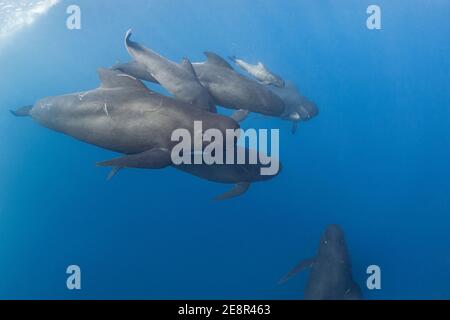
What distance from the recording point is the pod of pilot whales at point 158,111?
7.31 meters

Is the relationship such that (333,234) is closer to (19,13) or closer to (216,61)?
(216,61)

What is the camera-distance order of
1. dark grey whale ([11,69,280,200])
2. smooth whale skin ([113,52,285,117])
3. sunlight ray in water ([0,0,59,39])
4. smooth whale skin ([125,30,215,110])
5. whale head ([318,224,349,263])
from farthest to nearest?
1. sunlight ray in water ([0,0,59,39])
2. whale head ([318,224,349,263])
3. smooth whale skin ([113,52,285,117])
4. smooth whale skin ([125,30,215,110])
5. dark grey whale ([11,69,280,200])

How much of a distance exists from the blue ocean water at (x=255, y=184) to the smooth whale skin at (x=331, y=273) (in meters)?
1.57

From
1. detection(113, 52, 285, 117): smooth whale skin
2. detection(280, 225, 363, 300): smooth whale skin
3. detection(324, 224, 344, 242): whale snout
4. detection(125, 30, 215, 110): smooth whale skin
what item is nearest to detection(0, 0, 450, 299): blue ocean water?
detection(324, 224, 344, 242): whale snout

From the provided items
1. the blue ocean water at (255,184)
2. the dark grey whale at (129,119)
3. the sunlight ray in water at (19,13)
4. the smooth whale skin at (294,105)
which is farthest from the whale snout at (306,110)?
the sunlight ray in water at (19,13)

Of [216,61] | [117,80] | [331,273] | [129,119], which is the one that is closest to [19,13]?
[216,61]

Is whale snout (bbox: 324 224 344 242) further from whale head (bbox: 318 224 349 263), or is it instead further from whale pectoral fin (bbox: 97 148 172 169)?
whale pectoral fin (bbox: 97 148 172 169)

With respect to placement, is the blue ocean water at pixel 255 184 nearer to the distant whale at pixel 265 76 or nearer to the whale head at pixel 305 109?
the whale head at pixel 305 109

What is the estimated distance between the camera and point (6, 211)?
44.4 feet

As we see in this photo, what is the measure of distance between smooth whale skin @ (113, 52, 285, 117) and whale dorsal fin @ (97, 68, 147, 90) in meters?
0.79

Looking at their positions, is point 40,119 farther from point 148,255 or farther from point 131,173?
point 148,255

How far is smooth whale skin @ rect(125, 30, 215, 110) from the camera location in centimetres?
776

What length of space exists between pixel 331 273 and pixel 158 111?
5.30m
